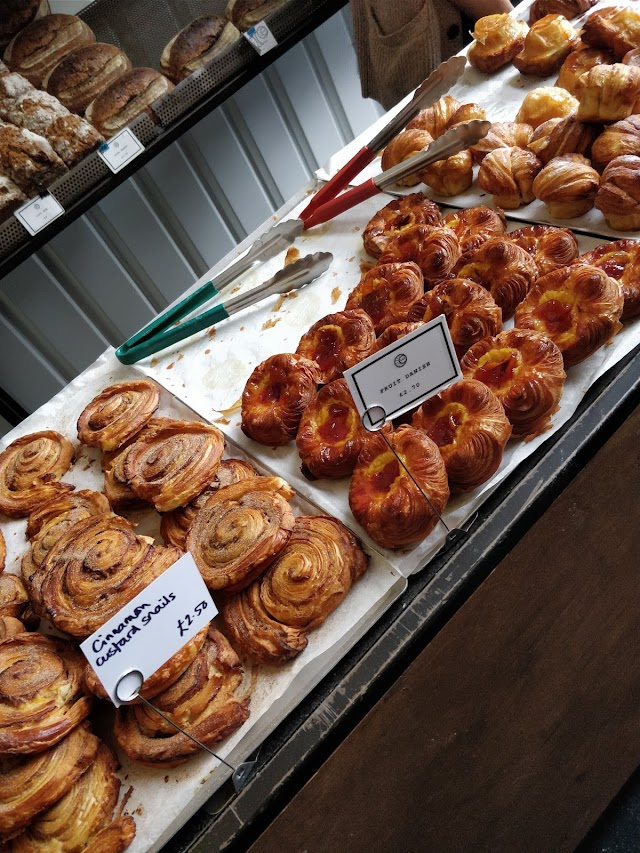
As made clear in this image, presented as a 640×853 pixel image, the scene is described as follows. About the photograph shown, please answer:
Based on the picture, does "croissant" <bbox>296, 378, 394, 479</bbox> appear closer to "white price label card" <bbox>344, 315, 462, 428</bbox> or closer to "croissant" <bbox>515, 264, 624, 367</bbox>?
"white price label card" <bbox>344, 315, 462, 428</bbox>

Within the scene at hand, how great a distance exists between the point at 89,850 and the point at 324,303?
162 cm

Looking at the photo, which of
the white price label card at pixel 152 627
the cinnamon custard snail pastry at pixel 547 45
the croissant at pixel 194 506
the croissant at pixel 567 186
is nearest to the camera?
the white price label card at pixel 152 627

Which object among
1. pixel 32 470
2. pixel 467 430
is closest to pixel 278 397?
pixel 467 430

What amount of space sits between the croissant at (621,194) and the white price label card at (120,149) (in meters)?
1.88

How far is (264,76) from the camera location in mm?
3734

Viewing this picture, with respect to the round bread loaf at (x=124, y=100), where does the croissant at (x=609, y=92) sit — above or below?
below

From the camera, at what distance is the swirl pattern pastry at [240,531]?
1.47m

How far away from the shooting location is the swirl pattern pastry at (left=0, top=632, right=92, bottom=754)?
4.23 feet

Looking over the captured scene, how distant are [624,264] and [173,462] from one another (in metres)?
1.30

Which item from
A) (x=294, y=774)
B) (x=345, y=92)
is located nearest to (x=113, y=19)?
(x=345, y=92)

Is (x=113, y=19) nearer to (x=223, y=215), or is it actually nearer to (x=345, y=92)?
(x=223, y=215)

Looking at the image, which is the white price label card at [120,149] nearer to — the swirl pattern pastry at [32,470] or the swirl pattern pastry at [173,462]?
the swirl pattern pastry at [32,470]

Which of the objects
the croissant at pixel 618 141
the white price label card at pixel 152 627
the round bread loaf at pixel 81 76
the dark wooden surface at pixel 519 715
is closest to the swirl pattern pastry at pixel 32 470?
the white price label card at pixel 152 627

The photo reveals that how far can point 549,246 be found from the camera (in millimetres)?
1949
